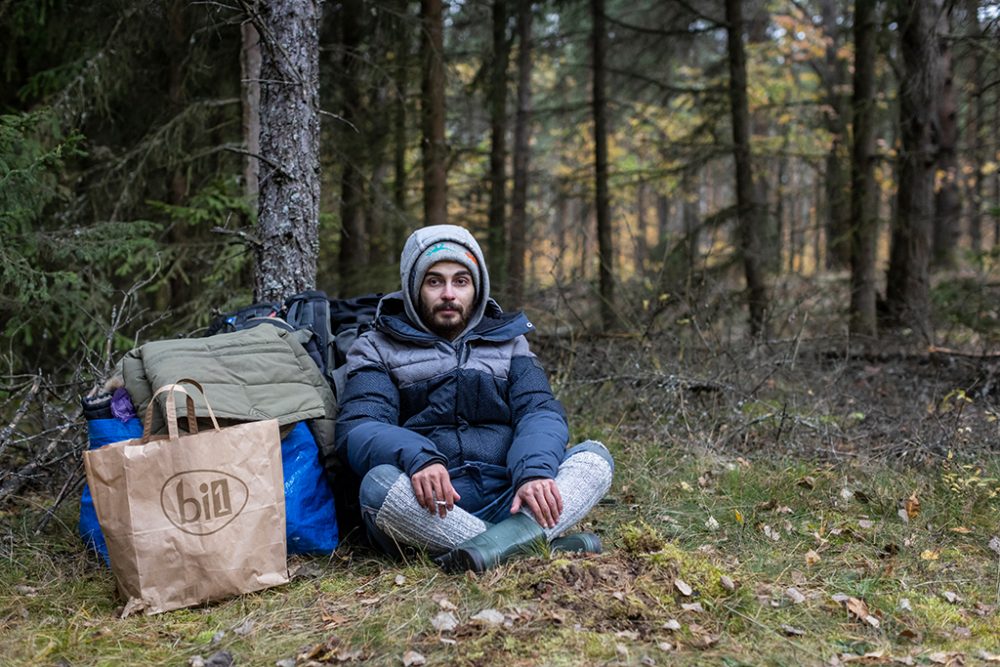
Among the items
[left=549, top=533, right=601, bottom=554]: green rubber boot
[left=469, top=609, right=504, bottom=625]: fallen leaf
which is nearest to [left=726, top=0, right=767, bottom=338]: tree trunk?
[left=549, top=533, right=601, bottom=554]: green rubber boot

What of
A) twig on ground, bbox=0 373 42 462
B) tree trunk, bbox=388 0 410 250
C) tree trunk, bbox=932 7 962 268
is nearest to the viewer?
twig on ground, bbox=0 373 42 462

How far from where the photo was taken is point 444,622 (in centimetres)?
284

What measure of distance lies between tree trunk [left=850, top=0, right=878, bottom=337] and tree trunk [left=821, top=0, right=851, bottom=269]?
8.1 inches

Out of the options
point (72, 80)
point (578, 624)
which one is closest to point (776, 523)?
point (578, 624)

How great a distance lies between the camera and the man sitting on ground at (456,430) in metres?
3.31

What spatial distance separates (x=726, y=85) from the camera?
1112 cm

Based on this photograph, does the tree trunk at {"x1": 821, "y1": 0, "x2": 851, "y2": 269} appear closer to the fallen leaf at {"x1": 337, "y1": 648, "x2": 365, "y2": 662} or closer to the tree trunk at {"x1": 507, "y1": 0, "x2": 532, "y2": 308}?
the tree trunk at {"x1": 507, "y1": 0, "x2": 532, "y2": 308}

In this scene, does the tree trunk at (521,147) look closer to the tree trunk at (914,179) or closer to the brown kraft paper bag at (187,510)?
the tree trunk at (914,179)

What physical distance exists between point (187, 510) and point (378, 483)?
2.48 feet

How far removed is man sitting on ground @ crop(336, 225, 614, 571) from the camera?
10.9ft

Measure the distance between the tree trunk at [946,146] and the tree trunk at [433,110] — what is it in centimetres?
477

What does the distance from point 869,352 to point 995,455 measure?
11.2 feet

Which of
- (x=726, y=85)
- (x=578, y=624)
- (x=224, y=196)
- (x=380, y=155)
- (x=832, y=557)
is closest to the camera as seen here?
(x=578, y=624)

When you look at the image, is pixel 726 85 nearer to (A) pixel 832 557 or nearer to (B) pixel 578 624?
(A) pixel 832 557
